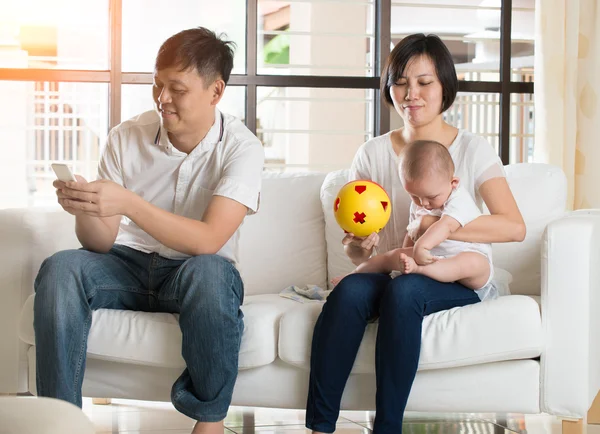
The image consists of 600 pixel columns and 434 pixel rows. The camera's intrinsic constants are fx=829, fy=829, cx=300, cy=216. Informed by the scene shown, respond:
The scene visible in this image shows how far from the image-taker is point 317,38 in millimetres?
6137

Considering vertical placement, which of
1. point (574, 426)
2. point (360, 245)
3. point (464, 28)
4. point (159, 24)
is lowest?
point (574, 426)

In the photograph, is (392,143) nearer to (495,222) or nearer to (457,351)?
(495,222)

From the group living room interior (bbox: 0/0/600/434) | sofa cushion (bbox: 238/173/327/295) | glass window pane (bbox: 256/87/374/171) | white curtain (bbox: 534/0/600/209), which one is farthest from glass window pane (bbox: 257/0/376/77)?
sofa cushion (bbox: 238/173/327/295)

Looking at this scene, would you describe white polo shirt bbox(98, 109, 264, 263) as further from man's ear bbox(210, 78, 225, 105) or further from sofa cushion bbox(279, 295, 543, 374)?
sofa cushion bbox(279, 295, 543, 374)

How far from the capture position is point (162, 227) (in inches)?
79.3

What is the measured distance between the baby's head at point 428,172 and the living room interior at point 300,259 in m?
0.29

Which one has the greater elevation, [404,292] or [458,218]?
[458,218]

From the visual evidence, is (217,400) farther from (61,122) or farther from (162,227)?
(61,122)

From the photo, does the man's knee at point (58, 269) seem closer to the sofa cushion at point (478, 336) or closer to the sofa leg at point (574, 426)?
the sofa cushion at point (478, 336)

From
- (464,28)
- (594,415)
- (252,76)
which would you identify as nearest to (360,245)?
(594,415)

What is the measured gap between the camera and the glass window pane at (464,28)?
4.68 meters

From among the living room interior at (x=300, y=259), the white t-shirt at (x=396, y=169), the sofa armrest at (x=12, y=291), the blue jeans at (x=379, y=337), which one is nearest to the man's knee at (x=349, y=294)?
the blue jeans at (x=379, y=337)

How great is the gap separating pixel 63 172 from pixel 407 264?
844mm

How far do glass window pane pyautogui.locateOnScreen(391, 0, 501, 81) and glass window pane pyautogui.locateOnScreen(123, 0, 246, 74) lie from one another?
1.07 meters
